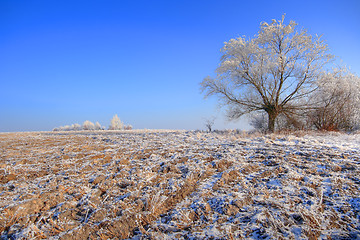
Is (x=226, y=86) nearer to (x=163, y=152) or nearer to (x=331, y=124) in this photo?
(x=331, y=124)

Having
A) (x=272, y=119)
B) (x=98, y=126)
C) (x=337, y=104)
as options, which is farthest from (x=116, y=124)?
(x=337, y=104)

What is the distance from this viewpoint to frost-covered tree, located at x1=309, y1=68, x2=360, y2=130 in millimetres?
11367

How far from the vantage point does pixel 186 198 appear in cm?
266

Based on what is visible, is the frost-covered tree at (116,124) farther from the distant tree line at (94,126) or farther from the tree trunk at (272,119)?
the tree trunk at (272,119)

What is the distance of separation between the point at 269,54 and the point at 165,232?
514 inches

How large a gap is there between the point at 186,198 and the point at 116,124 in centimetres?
2521

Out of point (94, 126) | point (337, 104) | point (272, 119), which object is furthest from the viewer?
point (94, 126)

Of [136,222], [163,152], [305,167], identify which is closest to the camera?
[136,222]

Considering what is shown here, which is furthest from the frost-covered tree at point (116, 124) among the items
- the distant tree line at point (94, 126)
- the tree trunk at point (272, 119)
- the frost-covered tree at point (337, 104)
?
the frost-covered tree at point (337, 104)

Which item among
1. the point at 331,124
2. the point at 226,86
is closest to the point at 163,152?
the point at 226,86

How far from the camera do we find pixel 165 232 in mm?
2051

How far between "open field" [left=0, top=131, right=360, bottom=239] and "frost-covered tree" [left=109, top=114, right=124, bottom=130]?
72.2ft

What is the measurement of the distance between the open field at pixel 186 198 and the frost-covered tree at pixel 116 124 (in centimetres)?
2202

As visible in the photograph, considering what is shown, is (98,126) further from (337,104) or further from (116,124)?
(337,104)
